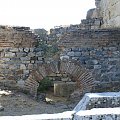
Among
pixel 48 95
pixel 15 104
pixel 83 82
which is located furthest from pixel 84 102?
pixel 48 95

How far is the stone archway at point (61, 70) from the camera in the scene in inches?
328

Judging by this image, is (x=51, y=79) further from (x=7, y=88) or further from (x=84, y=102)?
(x=84, y=102)

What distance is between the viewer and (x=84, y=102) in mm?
5473

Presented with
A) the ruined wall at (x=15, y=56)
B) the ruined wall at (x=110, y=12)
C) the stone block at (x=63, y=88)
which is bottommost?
the stone block at (x=63, y=88)

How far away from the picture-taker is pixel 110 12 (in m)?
12.0

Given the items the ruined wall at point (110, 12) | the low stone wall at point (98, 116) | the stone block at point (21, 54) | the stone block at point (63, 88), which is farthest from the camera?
the stone block at point (63, 88)

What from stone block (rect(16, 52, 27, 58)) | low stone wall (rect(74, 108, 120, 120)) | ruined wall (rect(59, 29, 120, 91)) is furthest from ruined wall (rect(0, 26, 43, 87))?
low stone wall (rect(74, 108, 120, 120))

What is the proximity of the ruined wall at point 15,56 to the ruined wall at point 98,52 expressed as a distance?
905 millimetres

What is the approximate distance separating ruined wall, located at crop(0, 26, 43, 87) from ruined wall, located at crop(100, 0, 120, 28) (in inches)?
154

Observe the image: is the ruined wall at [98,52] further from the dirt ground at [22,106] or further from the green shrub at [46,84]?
the green shrub at [46,84]

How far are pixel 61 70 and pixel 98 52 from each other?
4.02 feet

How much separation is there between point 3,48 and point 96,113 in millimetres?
5234

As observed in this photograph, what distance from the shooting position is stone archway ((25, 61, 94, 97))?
8336 mm

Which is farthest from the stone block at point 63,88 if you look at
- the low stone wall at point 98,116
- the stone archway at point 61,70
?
the low stone wall at point 98,116
